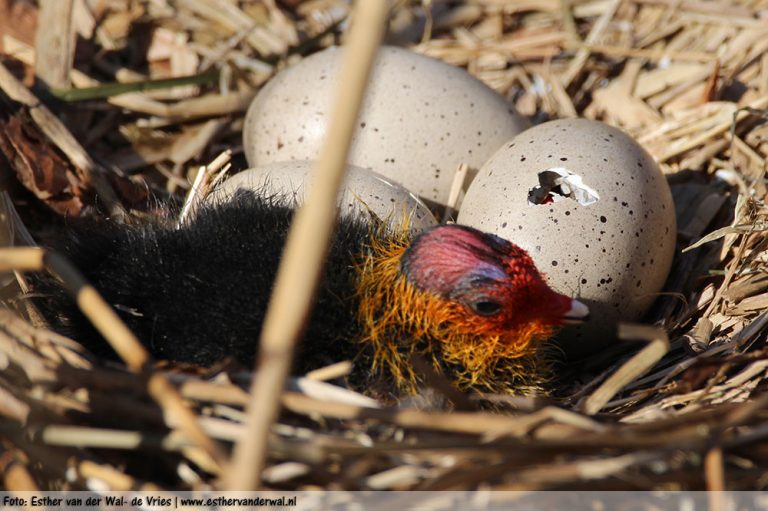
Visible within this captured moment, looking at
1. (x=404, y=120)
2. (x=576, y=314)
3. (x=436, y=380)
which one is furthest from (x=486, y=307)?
(x=404, y=120)

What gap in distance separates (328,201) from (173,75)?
2.42 metres

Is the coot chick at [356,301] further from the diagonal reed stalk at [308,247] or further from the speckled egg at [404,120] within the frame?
the diagonal reed stalk at [308,247]

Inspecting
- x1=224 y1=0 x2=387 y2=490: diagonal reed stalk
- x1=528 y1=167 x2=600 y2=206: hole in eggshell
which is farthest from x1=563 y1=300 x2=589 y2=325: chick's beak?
x1=224 y1=0 x2=387 y2=490: diagonal reed stalk

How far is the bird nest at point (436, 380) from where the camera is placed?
4.45 feet

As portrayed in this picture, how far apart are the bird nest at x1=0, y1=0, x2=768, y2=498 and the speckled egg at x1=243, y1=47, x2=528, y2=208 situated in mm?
532

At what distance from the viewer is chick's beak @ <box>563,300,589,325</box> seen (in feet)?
6.31

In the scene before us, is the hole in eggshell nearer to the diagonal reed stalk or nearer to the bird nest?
the bird nest

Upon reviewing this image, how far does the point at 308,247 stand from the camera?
1.05 metres

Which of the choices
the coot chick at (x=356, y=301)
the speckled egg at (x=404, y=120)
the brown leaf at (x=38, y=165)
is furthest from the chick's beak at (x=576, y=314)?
the brown leaf at (x=38, y=165)

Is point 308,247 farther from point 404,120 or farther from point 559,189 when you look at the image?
point 404,120

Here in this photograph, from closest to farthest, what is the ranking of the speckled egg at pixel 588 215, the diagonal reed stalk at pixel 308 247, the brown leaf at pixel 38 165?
the diagonal reed stalk at pixel 308 247, the speckled egg at pixel 588 215, the brown leaf at pixel 38 165

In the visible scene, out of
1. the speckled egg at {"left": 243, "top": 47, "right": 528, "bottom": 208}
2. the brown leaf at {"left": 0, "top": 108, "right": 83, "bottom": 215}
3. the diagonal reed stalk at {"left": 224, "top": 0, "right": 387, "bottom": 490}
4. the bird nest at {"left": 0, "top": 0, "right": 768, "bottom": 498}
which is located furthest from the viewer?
the brown leaf at {"left": 0, "top": 108, "right": 83, "bottom": 215}

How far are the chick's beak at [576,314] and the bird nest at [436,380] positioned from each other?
0.50ft

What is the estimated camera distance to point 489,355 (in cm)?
198
